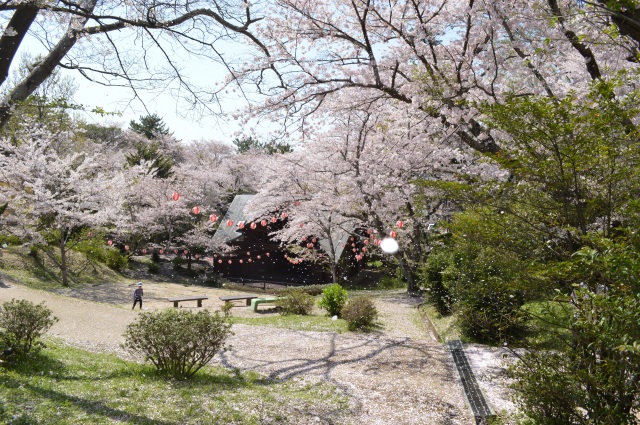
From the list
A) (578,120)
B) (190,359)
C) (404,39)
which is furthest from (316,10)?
(190,359)

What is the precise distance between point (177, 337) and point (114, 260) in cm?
2096

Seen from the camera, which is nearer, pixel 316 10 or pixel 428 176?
pixel 316 10

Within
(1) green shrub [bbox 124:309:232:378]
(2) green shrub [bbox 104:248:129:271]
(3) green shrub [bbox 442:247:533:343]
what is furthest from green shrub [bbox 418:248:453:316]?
(2) green shrub [bbox 104:248:129:271]

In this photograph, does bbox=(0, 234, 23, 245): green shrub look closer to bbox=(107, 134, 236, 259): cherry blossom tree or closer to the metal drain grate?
bbox=(107, 134, 236, 259): cherry blossom tree

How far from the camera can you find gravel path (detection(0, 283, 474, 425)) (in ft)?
20.5

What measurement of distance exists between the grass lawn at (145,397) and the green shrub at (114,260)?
18.6 metres

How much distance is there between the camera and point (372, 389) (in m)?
6.97

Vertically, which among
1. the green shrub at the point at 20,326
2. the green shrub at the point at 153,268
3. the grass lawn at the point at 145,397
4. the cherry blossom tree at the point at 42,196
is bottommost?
the grass lawn at the point at 145,397

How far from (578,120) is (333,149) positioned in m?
13.7

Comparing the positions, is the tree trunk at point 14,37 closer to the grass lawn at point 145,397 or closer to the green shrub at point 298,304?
the grass lawn at point 145,397

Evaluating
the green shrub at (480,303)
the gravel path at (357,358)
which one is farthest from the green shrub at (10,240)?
the green shrub at (480,303)

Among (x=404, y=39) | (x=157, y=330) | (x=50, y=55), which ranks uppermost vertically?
(x=404, y=39)

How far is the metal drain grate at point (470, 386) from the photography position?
5806 mm

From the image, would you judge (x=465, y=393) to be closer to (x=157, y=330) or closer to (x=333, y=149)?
(x=157, y=330)
